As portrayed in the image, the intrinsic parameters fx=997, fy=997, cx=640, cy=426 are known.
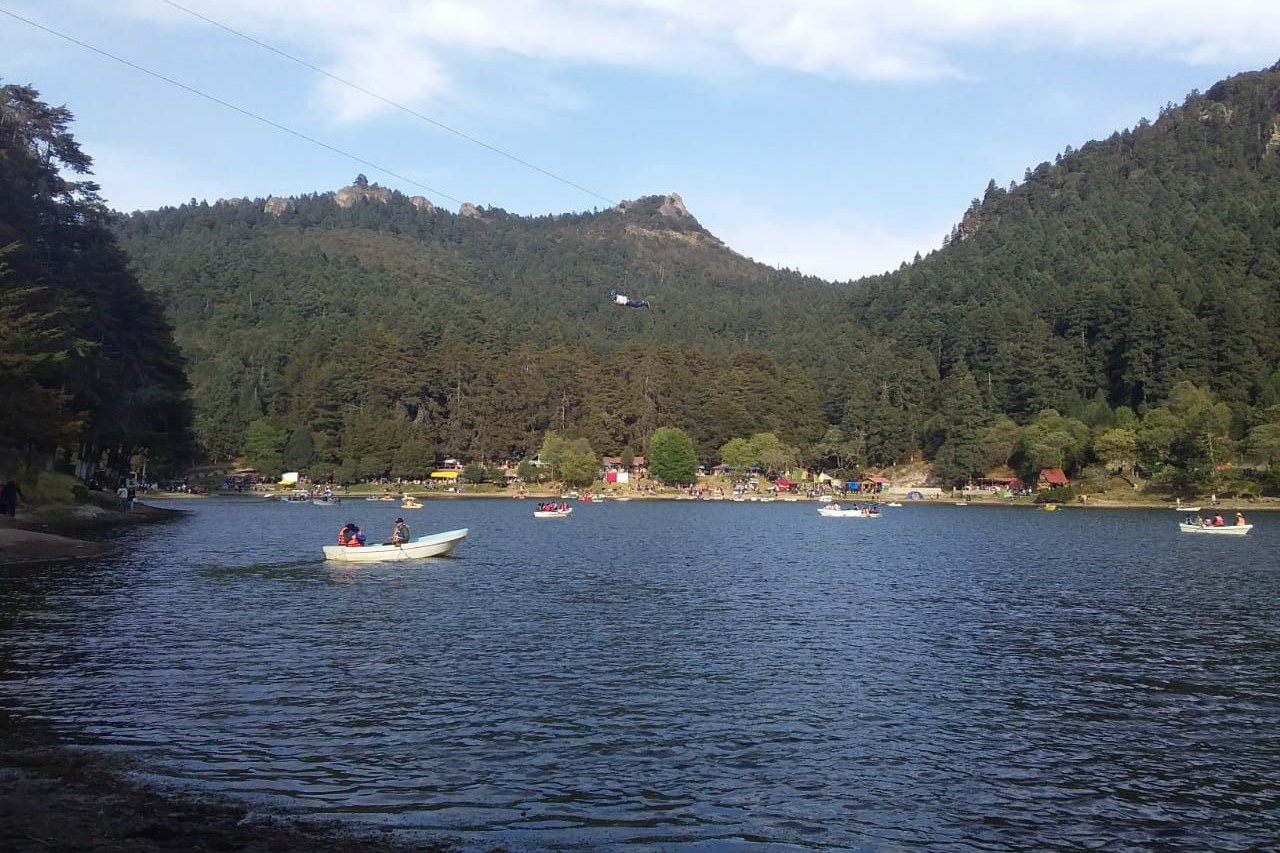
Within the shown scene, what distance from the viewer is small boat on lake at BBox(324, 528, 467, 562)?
1811 inches

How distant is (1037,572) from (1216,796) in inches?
1382

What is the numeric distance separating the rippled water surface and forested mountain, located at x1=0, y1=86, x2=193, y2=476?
15.1 m

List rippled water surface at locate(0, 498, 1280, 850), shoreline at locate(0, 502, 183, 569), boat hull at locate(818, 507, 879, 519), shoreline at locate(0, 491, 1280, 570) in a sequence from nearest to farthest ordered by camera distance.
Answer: rippled water surface at locate(0, 498, 1280, 850) < shoreline at locate(0, 502, 183, 569) < shoreline at locate(0, 491, 1280, 570) < boat hull at locate(818, 507, 879, 519)

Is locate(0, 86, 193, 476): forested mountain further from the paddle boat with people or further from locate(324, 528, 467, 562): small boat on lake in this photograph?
the paddle boat with people

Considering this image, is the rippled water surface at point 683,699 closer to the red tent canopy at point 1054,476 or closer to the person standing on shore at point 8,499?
the person standing on shore at point 8,499

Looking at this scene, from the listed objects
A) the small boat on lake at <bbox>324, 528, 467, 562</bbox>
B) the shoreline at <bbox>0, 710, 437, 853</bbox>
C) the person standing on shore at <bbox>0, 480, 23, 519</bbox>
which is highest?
the person standing on shore at <bbox>0, 480, 23, 519</bbox>

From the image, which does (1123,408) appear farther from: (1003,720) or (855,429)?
(1003,720)

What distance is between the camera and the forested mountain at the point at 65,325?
51.9 m

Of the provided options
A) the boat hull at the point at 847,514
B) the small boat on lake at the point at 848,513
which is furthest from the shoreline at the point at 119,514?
the boat hull at the point at 847,514

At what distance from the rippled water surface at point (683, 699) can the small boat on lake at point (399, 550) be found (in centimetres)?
158

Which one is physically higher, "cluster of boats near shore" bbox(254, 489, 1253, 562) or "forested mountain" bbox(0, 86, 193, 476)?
"forested mountain" bbox(0, 86, 193, 476)

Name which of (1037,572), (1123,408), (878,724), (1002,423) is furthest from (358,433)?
(878,724)

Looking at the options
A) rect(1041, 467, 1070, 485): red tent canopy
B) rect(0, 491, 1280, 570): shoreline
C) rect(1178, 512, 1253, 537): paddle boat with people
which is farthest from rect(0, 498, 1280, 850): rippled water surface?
rect(1041, 467, 1070, 485): red tent canopy

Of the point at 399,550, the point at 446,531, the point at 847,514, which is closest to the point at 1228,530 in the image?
the point at 847,514
